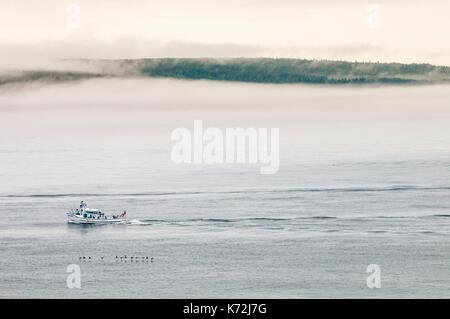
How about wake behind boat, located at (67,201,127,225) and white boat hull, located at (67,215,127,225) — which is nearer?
white boat hull, located at (67,215,127,225)

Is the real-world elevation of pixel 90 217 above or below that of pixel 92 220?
above

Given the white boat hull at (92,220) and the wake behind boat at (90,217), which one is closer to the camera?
the white boat hull at (92,220)

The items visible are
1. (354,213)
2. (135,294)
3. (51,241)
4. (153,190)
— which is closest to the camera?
(135,294)

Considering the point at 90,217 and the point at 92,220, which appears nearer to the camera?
the point at 92,220

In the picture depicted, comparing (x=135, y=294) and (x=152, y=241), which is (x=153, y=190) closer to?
(x=152, y=241)

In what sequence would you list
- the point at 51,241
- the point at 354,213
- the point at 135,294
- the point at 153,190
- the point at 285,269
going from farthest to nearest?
1. the point at 153,190
2. the point at 354,213
3. the point at 51,241
4. the point at 285,269
5. the point at 135,294

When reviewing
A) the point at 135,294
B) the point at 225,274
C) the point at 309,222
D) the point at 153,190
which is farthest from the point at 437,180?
the point at 135,294

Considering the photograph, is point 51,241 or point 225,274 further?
point 51,241
